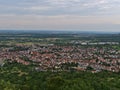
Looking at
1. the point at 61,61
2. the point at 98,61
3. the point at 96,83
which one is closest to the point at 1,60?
the point at 61,61

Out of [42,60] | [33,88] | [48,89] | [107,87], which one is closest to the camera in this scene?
[48,89]

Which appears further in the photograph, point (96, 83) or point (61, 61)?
point (61, 61)

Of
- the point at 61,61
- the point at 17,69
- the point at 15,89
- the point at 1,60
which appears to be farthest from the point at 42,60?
the point at 15,89

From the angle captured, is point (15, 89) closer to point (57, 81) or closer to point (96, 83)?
point (57, 81)

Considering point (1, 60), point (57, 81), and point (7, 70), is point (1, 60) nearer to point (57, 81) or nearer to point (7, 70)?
point (7, 70)

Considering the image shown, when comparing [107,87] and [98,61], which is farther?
[98,61]

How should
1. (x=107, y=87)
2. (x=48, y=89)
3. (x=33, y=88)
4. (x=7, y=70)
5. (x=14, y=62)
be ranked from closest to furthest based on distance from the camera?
(x=48, y=89) < (x=33, y=88) < (x=107, y=87) < (x=7, y=70) < (x=14, y=62)

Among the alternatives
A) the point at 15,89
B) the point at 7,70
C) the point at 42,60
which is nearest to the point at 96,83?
the point at 15,89

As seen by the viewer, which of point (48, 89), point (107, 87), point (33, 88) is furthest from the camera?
point (107, 87)
